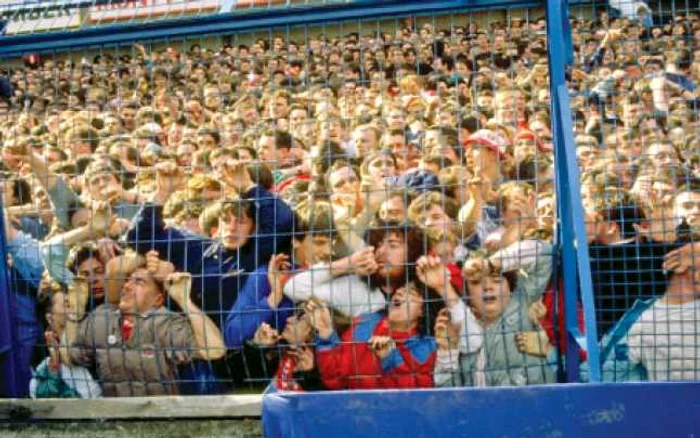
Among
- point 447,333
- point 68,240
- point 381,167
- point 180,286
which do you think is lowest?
point 447,333

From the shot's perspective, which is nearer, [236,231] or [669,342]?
[669,342]

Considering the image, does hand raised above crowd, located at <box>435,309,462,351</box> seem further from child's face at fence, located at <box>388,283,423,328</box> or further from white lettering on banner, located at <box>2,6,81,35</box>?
white lettering on banner, located at <box>2,6,81,35</box>

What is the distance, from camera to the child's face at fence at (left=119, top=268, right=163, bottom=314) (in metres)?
4.57

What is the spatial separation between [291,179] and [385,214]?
0.60 meters

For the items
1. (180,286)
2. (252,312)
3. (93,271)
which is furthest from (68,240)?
(252,312)

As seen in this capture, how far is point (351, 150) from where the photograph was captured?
4816 mm

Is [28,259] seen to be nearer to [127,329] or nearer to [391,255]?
[127,329]

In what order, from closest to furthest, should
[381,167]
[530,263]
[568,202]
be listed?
[568,202] < [530,263] < [381,167]

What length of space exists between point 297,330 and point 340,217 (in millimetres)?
534

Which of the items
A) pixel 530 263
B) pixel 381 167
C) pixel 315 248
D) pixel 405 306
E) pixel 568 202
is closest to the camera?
pixel 568 202

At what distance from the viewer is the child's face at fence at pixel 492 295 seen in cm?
440

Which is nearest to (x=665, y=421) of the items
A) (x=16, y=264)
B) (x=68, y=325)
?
(x=68, y=325)

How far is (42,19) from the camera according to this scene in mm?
4598

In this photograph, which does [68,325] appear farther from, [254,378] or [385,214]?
[385,214]
